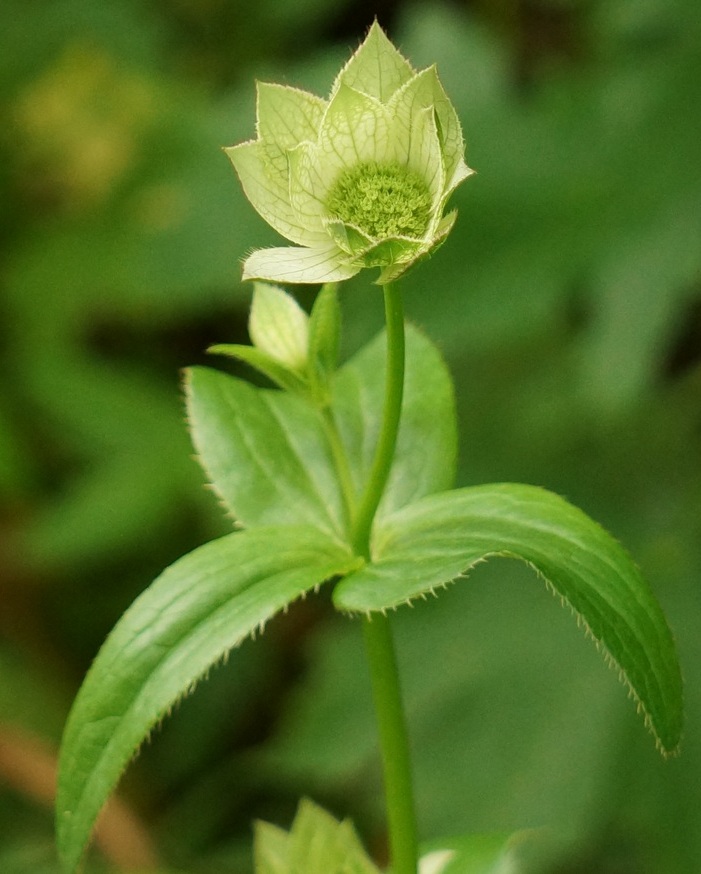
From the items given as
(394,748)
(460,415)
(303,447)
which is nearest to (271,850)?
(394,748)

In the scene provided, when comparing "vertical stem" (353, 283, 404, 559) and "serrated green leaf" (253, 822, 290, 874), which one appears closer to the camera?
"vertical stem" (353, 283, 404, 559)

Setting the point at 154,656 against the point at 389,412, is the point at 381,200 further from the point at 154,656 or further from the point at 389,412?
the point at 154,656

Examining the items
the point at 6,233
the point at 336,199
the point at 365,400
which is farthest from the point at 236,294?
the point at 336,199

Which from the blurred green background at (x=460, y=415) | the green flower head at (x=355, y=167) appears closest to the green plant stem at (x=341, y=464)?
the green flower head at (x=355, y=167)

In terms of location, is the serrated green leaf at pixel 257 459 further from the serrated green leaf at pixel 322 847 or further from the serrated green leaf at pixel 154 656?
the serrated green leaf at pixel 322 847

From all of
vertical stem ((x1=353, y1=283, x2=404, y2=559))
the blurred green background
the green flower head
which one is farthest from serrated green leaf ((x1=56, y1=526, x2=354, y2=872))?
the blurred green background

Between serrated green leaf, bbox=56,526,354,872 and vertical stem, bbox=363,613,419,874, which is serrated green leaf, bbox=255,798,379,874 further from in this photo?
serrated green leaf, bbox=56,526,354,872
